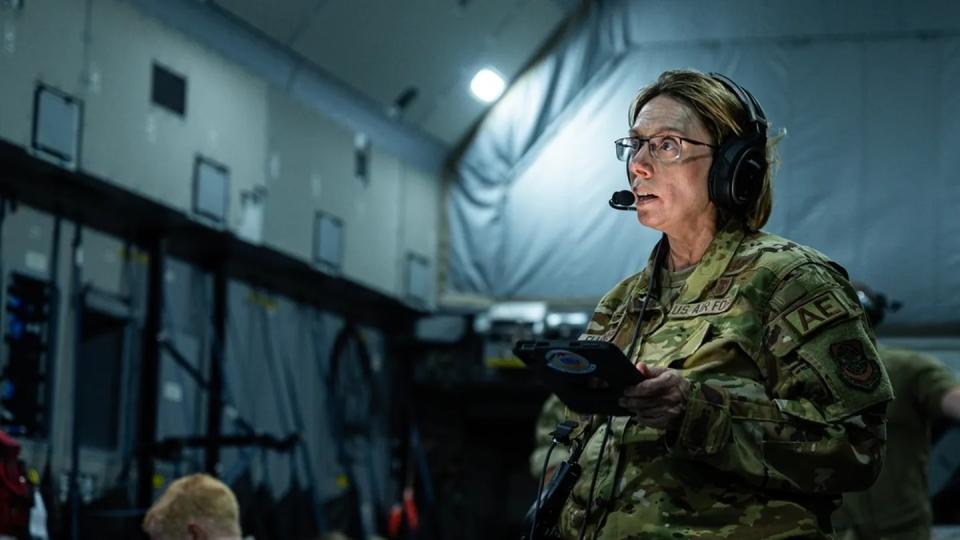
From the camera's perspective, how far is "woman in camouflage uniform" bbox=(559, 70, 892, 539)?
2.10 m

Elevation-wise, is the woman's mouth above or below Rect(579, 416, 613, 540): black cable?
above

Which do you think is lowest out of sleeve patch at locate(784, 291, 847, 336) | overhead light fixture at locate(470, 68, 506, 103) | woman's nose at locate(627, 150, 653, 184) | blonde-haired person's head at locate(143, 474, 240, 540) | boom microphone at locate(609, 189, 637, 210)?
blonde-haired person's head at locate(143, 474, 240, 540)

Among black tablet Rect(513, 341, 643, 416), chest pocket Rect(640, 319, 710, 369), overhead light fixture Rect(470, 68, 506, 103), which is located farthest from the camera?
overhead light fixture Rect(470, 68, 506, 103)

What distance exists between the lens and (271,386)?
9.20 metres

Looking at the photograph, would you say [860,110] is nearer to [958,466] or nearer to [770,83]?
[770,83]

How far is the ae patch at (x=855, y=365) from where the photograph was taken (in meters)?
2.13

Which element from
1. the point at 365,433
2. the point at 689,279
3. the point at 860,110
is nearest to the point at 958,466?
the point at 860,110

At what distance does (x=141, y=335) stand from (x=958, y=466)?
4654 millimetres

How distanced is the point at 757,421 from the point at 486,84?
25.5 ft

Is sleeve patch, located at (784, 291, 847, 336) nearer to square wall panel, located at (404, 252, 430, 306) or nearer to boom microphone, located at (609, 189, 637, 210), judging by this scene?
boom microphone, located at (609, 189, 637, 210)

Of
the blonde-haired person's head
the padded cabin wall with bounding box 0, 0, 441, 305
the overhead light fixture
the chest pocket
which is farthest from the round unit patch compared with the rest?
the overhead light fixture

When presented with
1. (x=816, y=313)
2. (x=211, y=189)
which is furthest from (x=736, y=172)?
(x=211, y=189)

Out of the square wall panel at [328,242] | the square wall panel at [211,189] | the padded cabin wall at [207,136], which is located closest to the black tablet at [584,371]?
the padded cabin wall at [207,136]

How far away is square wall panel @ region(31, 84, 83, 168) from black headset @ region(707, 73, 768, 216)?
470 cm
